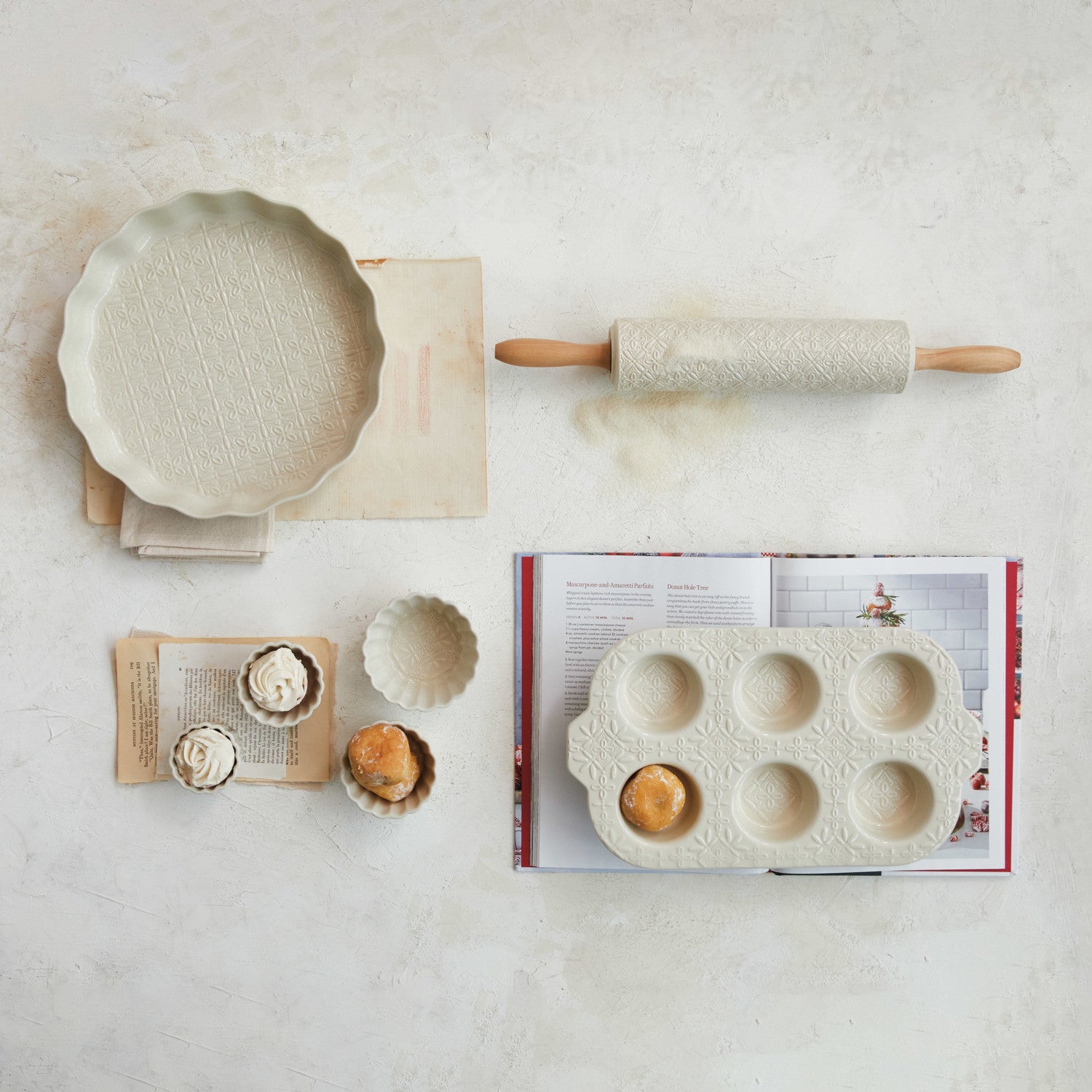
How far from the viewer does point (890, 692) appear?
3.49ft

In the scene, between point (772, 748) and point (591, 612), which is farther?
point (591, 612)

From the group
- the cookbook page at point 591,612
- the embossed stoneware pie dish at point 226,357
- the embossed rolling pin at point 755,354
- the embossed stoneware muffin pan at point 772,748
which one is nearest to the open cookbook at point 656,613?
the cookbook page at point 591,612

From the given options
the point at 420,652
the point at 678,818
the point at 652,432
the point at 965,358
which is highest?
the point at 965,358

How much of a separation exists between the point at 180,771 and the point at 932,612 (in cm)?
116

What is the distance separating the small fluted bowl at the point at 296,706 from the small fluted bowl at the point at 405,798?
0.09 m

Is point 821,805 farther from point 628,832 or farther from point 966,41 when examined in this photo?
point 966,41

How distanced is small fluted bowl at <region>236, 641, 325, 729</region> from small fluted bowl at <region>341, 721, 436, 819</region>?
0.09 metres

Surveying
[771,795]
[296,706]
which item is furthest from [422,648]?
[771,795]

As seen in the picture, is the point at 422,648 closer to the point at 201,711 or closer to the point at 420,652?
the point at 420,652

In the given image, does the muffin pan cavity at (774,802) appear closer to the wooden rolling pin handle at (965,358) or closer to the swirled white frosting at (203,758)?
the wooden rolling pin handle at (965,358)

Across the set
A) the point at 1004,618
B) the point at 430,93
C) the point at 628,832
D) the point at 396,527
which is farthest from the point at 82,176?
the point at 1004,618

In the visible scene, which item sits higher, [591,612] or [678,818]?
[591,612]

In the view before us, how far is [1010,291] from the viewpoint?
1.14m

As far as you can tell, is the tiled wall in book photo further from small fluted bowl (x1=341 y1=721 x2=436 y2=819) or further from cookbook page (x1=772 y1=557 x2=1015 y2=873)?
small fluted bowl (x1=341 y1=721 x2=436 y2=819)
